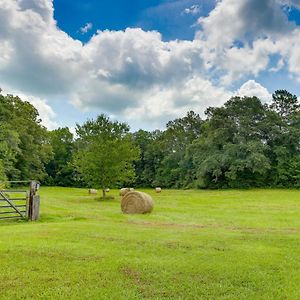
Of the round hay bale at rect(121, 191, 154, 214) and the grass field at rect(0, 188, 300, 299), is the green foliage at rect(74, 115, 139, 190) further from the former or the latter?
the grass field at rect(0, 188, 300, 299)

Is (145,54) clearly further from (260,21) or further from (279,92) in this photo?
(279,92)

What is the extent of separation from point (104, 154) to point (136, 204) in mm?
12219

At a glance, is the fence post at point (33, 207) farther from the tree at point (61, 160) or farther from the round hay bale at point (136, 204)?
the tree at point (61, 160)

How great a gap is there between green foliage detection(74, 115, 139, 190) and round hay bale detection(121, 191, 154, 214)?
1134 centimetres

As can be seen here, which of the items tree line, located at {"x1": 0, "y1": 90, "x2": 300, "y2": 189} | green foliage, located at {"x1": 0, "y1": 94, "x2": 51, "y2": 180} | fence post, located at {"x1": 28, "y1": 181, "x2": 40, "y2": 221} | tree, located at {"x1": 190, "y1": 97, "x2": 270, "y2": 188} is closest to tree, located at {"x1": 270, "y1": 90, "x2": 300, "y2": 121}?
tree line, located at {"x1": 0, "y1": 90, "x2": 300, "y2": 189}

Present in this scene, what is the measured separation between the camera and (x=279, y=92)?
5388 centimetres

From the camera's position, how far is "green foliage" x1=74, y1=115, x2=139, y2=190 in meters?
31.3

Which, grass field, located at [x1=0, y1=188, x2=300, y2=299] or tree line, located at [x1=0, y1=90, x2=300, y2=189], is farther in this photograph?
tree line, located at [x1=0, y1=90, x2=300, y2=189]

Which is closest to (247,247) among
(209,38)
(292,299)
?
(292,299)

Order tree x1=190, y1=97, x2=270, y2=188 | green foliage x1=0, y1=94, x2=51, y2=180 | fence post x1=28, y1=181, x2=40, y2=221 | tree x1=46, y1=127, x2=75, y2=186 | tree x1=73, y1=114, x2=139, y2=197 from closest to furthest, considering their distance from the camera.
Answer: fence post x1=28, y1=181, x2=40, y2=221 → tree x1=73, y1=114, x2=139, y2=197 → green foliage x1=0, y1=94, x2=51, y2=180 → tree x1=190, y1=97, x2=270, y2=188 → tree x1=46, y1=127, x2=75, y2=186

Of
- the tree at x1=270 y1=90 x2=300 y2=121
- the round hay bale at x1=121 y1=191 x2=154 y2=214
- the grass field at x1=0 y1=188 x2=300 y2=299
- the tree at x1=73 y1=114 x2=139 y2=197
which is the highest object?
the tree at x1=270 y1=90 x2=300 y2=121

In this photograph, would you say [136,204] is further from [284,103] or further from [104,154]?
[284,103]

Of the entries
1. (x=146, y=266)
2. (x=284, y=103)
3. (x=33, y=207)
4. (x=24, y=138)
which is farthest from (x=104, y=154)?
(x=284, y=103)

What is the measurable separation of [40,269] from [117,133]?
2623 centimetres
